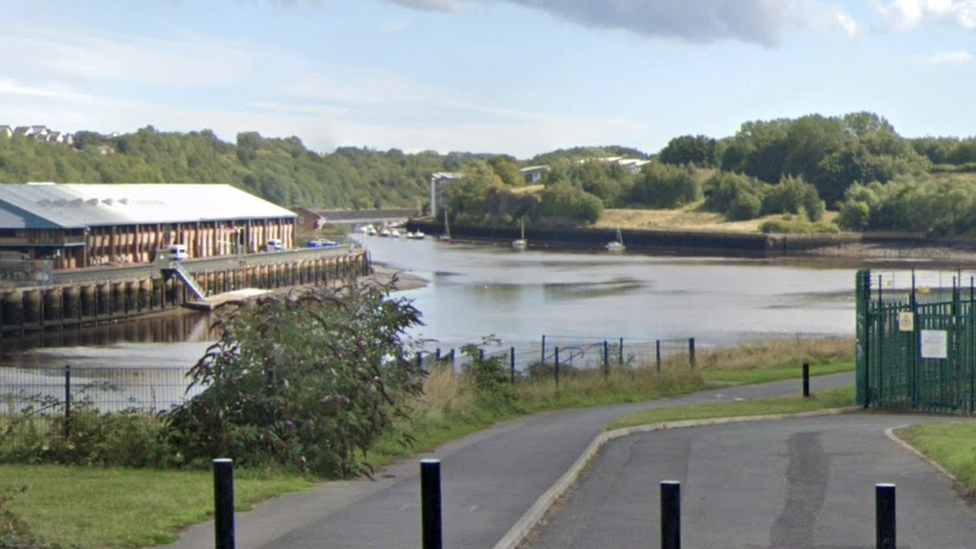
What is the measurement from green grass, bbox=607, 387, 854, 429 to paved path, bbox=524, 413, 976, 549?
309 centimetres

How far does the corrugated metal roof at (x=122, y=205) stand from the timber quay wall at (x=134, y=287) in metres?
6.98

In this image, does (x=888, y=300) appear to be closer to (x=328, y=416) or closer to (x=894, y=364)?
(x=894, y=364)

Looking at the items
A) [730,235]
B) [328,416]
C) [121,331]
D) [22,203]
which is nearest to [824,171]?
[730,235]

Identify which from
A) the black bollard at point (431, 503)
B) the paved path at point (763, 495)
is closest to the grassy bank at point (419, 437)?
the paved path at point (763, 495)

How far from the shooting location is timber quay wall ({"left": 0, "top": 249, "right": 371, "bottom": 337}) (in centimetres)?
7631

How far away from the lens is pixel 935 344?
2673cm

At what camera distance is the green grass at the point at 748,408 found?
2612cm

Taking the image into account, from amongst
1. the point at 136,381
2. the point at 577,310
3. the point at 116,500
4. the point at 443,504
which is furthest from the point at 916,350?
the point at 577,310

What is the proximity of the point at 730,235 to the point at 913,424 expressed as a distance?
5721 inches

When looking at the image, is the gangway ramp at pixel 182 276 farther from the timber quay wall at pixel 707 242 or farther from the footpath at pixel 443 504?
the timber quay wall at pixel 707 242

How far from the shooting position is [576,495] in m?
16.3

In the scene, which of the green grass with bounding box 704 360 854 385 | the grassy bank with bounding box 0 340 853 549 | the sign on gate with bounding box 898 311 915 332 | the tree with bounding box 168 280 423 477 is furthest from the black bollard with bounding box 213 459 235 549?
the green grass with bounding box 704 360 854 385

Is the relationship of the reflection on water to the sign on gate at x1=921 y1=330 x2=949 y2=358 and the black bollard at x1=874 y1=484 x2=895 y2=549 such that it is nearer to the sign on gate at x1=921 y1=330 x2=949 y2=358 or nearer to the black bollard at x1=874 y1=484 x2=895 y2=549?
the sign on gate at x1=921 y1=330 x2=949 y2=358

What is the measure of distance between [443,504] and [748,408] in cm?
1443
